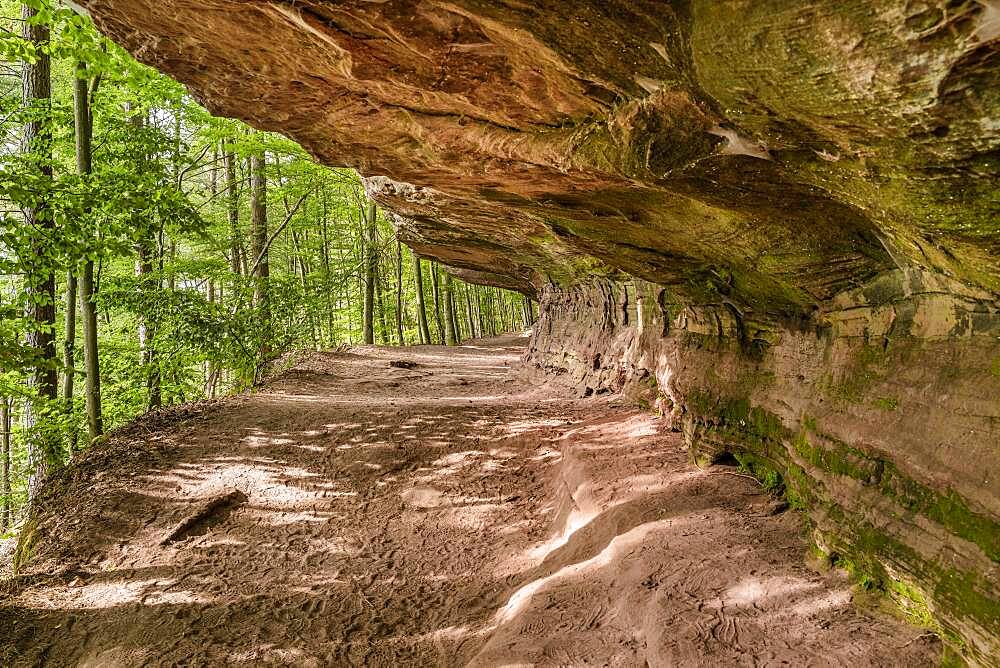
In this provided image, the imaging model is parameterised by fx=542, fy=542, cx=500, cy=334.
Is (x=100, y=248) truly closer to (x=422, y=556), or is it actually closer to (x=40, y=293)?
(x=40, y=293)

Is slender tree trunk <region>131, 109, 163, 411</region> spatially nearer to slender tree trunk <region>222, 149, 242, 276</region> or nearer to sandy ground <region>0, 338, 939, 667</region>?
sandy ground <region>0, 338, 939, 667</region>

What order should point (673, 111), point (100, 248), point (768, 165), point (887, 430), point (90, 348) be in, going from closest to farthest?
point (673, 111) < point (768, 165) < point (887, 430) < point (100, 248) < point (90, 348)

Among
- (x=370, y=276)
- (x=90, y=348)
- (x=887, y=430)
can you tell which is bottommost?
(x=887, y=430)

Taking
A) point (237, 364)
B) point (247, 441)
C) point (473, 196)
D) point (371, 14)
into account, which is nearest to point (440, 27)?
point (371, 14)

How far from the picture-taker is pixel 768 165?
2.87 meters

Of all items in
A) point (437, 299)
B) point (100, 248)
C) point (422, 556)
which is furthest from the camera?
point (437, 299)

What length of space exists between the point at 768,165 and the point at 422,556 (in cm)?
521

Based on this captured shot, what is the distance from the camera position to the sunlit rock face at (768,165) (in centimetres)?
184

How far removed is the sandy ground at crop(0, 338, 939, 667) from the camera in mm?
3539

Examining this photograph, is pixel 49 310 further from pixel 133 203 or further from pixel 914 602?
pixel 914 602

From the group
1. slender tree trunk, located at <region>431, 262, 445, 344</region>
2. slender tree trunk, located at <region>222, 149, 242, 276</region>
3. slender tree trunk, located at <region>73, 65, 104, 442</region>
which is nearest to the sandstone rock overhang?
slender tree trunk, located at <region>73, 65, 104, 442</region>

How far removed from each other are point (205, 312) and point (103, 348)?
243 cm

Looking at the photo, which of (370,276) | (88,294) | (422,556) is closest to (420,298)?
(370,276)

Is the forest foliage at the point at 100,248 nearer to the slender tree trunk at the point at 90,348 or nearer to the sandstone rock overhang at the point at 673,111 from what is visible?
the slender tree trunk at the point at 90,348
